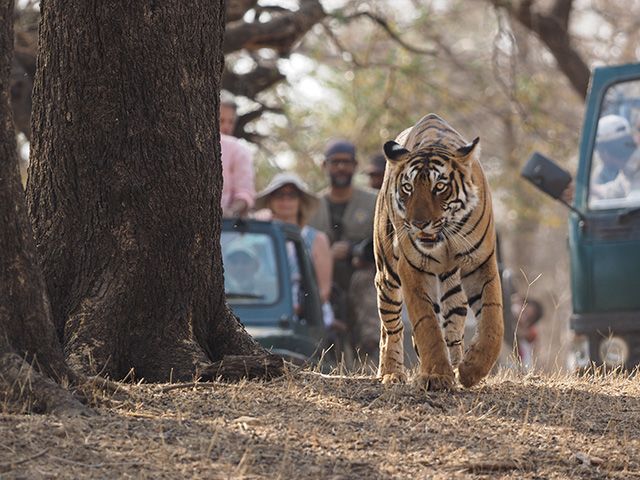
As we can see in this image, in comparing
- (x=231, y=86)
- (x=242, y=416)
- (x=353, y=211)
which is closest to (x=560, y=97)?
(x=231, y=86)

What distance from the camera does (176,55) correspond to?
4910mm

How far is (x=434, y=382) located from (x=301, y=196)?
15.4ft

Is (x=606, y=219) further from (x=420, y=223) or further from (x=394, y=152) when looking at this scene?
(x=420, y=223)

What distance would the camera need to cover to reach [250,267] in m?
8.10

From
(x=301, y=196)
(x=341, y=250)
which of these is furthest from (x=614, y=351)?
(x=301, y=196)

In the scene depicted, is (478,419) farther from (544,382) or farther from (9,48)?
(9,48)

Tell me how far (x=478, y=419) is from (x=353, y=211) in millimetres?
5025

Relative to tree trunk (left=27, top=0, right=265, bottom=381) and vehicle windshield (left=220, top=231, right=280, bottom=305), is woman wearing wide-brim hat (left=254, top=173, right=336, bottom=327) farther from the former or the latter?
tree trunk (left=27, top=0, right=265, bottom=381)

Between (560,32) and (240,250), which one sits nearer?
(240,250)

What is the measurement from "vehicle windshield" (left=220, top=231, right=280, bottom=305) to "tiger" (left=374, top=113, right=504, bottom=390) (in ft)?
8.72

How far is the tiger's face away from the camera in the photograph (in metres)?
4.91

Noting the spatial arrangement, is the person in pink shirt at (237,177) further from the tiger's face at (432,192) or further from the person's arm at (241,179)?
the tiger's face at (432,192)

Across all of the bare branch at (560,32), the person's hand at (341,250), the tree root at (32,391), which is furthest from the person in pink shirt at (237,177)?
the bare branch at (560,32)

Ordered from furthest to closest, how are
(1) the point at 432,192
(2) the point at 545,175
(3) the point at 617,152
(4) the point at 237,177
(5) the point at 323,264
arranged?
(5) the point at 323,264 → (4) the point at 237,177 → (3) the point at 617,152 → (2) the point at 545,175 → (1) the point at 432,192
